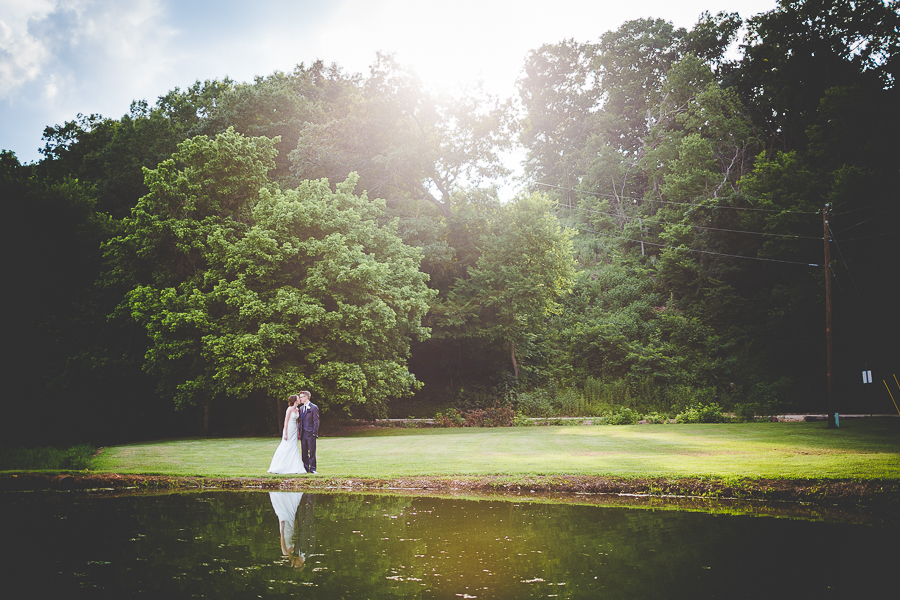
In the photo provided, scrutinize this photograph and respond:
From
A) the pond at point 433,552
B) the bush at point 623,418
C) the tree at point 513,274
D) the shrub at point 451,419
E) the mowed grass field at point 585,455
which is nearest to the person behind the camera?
the pond at point 433,552

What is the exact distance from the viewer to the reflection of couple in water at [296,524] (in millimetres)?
6840

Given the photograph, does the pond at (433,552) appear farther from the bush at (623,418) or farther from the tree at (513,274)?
the tree at (513,274)

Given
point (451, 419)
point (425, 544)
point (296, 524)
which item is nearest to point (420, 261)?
point (451, 419)

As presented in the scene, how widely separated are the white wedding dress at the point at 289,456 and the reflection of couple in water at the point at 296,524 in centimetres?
196

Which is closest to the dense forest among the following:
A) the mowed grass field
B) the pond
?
the mowed grass field

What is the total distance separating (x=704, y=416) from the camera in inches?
981

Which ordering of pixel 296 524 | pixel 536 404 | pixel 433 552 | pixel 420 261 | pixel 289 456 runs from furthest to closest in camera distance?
pixel 536 404, pixel 420 261, pixel 289 456, pixel 296 524, pixel 433 552

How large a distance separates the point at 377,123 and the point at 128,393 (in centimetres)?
1766

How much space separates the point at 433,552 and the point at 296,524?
259 cm

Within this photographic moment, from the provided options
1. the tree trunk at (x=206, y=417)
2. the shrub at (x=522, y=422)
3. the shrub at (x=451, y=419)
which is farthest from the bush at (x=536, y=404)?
the tree trunk at (x=206, y=417)

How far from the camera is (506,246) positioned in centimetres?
3008

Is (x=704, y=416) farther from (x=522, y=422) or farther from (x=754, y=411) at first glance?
(x=522, y=422)

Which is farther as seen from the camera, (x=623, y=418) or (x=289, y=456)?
(x=623, y=418)

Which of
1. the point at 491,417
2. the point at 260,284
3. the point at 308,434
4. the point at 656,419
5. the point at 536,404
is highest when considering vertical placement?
the point at 260,284
